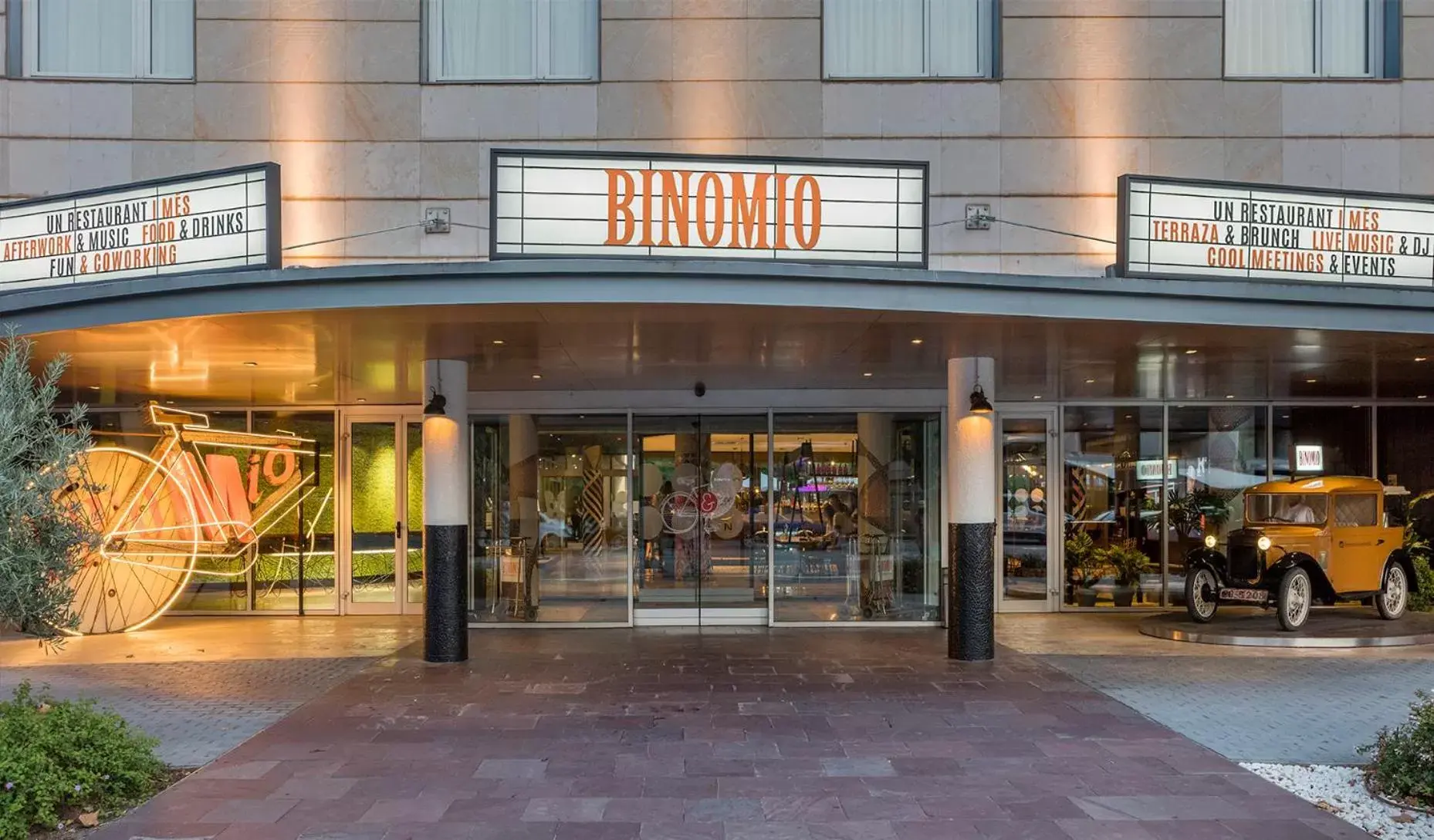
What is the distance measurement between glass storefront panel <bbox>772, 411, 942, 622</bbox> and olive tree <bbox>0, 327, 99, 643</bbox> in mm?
8413

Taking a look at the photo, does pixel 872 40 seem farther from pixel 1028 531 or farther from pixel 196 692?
pixel 196 692

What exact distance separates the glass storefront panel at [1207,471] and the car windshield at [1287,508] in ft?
5.29

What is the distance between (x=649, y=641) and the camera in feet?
38.4

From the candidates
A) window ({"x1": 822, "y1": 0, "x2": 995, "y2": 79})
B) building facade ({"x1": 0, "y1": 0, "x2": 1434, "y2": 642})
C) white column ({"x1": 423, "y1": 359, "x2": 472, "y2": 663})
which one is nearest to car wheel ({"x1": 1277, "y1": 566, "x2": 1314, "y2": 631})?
building facade ({"x1": 0, "y1": 0, "x2": 1434, "y2": 642})

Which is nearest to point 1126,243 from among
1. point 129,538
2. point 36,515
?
point 36,515

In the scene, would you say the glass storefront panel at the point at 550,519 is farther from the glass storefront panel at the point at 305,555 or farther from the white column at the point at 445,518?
the glass storefront panel at the point at 305,555

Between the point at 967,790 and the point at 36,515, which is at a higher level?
the point at 36,515

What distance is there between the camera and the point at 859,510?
13.3m

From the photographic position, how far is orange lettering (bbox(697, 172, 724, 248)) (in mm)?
8055

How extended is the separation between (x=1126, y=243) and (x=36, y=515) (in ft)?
26.8

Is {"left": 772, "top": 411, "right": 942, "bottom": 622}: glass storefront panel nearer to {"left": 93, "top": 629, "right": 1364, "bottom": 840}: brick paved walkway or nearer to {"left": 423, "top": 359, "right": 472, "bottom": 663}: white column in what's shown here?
{"left": 93, "top": 629, "right": 1364, "bottom": 840}: brick paved walkway

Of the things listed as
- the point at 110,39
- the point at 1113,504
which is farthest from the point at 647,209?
the point at 1113,504

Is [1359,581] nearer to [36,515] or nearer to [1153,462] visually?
[1153,462]

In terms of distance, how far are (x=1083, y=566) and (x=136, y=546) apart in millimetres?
12200
